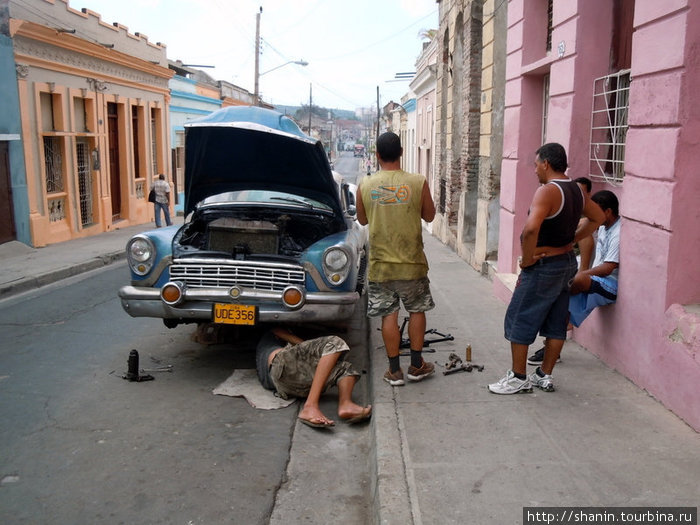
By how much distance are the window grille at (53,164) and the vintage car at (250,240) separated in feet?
33.6

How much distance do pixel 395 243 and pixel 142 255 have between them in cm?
221

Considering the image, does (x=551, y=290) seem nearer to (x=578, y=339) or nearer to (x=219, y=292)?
(x=578, y=339)

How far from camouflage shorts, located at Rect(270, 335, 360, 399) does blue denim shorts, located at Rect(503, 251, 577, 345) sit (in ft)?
3.99

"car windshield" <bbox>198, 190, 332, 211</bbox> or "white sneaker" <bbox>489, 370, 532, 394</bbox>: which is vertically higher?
"car windshield" <bbox>198, 190, 332, 211</bbox>

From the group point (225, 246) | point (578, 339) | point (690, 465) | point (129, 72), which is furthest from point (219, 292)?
point (129, 72)

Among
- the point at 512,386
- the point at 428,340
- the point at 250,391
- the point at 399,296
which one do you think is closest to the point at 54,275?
the point at 250,391

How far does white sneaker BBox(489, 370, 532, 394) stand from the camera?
189 inches

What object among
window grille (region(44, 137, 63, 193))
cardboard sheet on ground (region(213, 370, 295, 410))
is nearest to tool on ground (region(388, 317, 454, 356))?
cardboard sheet on ground (region(213, 370, 295, 410))

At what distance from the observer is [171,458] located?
13.9 ft

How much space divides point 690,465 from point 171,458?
9.64 feet

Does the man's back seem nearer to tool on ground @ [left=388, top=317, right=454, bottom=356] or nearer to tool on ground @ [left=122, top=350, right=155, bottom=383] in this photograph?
tool on ground @ [left=388, top=317, right=454, bottom=356]

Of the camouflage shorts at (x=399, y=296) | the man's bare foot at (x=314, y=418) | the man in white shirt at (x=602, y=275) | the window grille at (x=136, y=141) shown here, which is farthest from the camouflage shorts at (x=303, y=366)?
the window grille at (x=136, y=141)

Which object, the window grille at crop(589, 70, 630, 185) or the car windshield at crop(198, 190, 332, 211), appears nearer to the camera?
the window grille at crop(589, 70, 630, 185)

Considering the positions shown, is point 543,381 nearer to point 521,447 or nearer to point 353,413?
point 521,447
